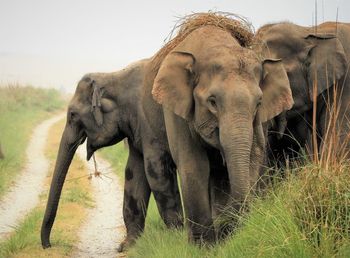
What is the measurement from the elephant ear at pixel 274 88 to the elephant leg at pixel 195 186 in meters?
0.83

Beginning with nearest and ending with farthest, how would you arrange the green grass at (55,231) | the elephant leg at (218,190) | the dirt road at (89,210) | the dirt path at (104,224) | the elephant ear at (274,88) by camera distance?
1. the elephant ear at (274,88)
2. the elephant leg at (218,190)
3. the green grass at (55,231)
4. the dirt path at (104,224)
5. the dirt road at (89,210)

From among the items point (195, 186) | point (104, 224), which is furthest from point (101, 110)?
point (195, 186)

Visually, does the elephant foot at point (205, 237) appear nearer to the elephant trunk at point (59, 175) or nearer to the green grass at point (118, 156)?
the elephant trunk at point (59, 175)

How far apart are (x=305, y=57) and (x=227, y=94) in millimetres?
3221

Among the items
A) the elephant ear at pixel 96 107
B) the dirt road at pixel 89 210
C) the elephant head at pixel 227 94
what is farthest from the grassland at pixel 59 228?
the elephant head at pixel 227 94

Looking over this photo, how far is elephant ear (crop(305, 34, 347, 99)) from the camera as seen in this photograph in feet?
30.7

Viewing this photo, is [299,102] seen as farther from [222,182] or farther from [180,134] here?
[180,134]

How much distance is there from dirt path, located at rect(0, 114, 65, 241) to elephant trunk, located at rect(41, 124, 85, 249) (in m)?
0.60

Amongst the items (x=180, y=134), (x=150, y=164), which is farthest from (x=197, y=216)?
(x=150, y=164)

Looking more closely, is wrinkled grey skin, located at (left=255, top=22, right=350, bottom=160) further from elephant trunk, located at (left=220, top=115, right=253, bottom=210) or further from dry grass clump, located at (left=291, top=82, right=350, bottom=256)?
dry grass clump, located at (left=291, top=82, right=350, bottom=256)

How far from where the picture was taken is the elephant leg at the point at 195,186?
7148 millimetres

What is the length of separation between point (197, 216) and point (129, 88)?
3.70 m

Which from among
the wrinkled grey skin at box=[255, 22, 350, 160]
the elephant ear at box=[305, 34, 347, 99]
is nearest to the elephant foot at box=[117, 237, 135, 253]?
the wrinkled grey skin at box=[255, 22, 350, 160]

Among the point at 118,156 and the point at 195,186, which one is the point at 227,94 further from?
the point at 118,156
